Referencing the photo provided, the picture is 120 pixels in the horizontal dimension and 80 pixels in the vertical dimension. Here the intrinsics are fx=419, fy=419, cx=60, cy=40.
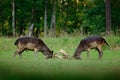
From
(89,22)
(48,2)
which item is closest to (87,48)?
(89,22)

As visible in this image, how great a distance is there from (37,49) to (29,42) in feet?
1.83

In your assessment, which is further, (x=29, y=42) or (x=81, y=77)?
(x=29, y=42)

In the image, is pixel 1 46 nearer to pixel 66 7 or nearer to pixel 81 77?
pixel 81 77

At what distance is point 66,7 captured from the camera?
188 feet

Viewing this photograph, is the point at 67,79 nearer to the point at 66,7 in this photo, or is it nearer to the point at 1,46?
the point at 1,46

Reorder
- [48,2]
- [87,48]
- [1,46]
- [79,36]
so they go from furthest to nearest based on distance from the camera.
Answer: [48,2], [79,36], [1,46], [87,48]

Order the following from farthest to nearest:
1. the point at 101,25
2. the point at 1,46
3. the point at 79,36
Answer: the point at 101,25, the point at 79,36, the point at 1,46

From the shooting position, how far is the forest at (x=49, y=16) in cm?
4125

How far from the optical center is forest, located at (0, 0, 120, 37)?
4125 cm

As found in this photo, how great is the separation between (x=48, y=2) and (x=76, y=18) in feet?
29.8

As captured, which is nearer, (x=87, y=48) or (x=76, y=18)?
(x=87, y=48)

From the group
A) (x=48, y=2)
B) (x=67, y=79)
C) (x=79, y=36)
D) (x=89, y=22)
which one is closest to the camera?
(x=67, y=79)

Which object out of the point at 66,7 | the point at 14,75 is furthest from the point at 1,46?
the point at 66,7

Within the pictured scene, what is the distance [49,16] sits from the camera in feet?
171
